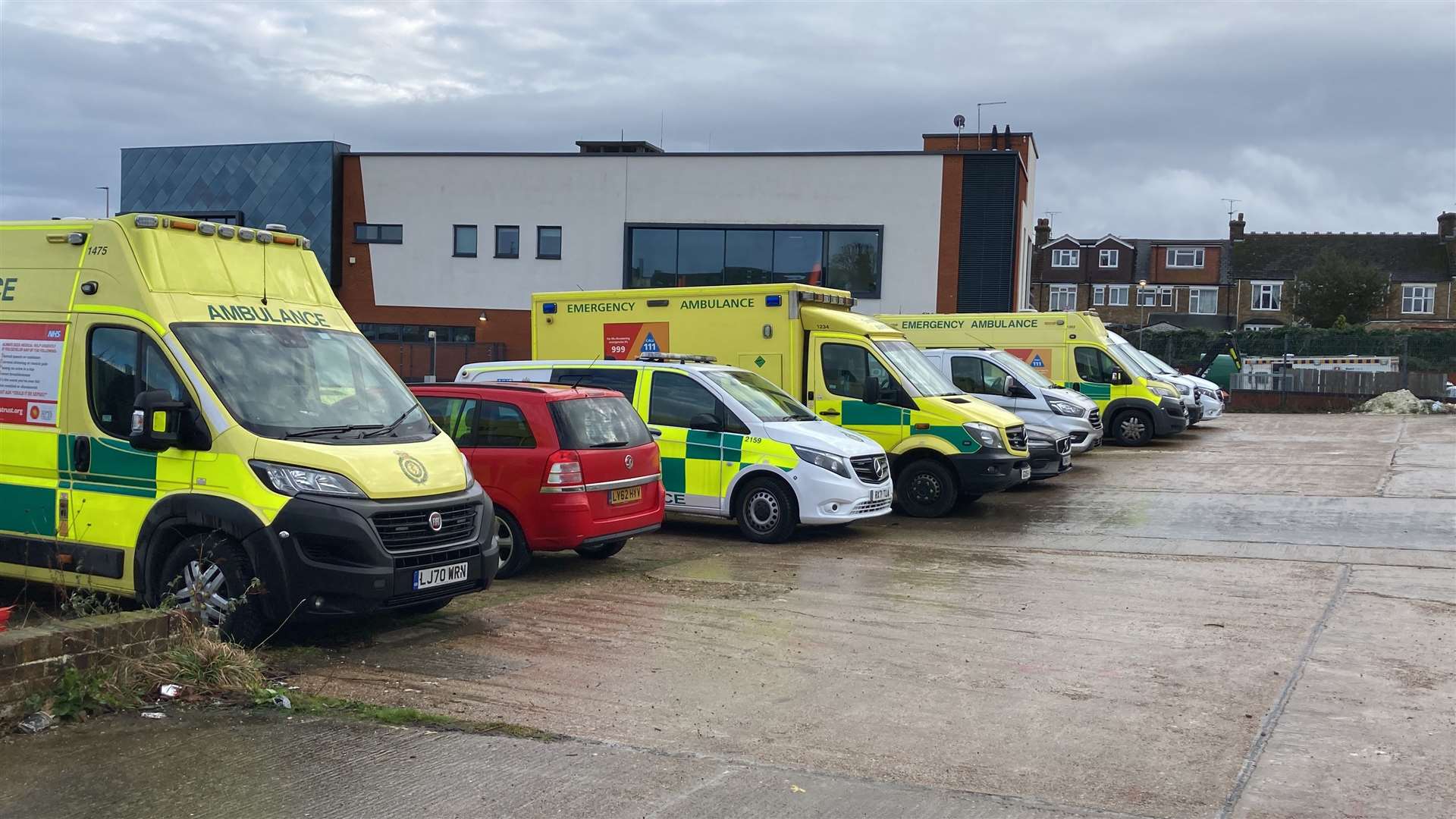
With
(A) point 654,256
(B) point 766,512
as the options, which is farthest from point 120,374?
(A) point 654,256

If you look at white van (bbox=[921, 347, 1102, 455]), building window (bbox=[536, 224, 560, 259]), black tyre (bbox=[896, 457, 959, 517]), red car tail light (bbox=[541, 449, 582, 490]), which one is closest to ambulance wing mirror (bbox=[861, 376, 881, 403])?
black tyre (bbox=[896, 457, 959, 517])

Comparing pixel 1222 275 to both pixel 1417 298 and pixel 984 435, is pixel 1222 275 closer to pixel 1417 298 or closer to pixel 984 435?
pixel 1417 298

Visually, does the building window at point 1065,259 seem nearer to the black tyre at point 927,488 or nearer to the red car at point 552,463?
the black tyre at point 927,488

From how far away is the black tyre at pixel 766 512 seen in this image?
11961mm

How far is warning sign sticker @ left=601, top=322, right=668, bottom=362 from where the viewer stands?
15.4 metres

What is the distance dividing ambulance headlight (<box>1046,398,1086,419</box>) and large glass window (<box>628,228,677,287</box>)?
1662 centimetres

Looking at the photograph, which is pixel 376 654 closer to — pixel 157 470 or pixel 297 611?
pixel 297 611

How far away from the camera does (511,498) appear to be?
382 inches

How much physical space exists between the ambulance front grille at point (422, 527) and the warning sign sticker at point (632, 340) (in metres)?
7.82

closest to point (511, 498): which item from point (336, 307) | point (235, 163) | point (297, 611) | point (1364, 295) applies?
point (336, 307)

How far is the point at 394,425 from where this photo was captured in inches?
309

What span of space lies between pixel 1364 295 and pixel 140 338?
205 feet

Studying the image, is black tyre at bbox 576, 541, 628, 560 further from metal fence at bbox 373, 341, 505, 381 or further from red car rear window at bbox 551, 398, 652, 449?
metal fence at bbox 373, 341, 505, 381

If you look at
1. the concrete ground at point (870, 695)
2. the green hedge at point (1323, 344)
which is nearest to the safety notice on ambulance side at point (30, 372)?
→ the concrete ground at point (870, 695)
